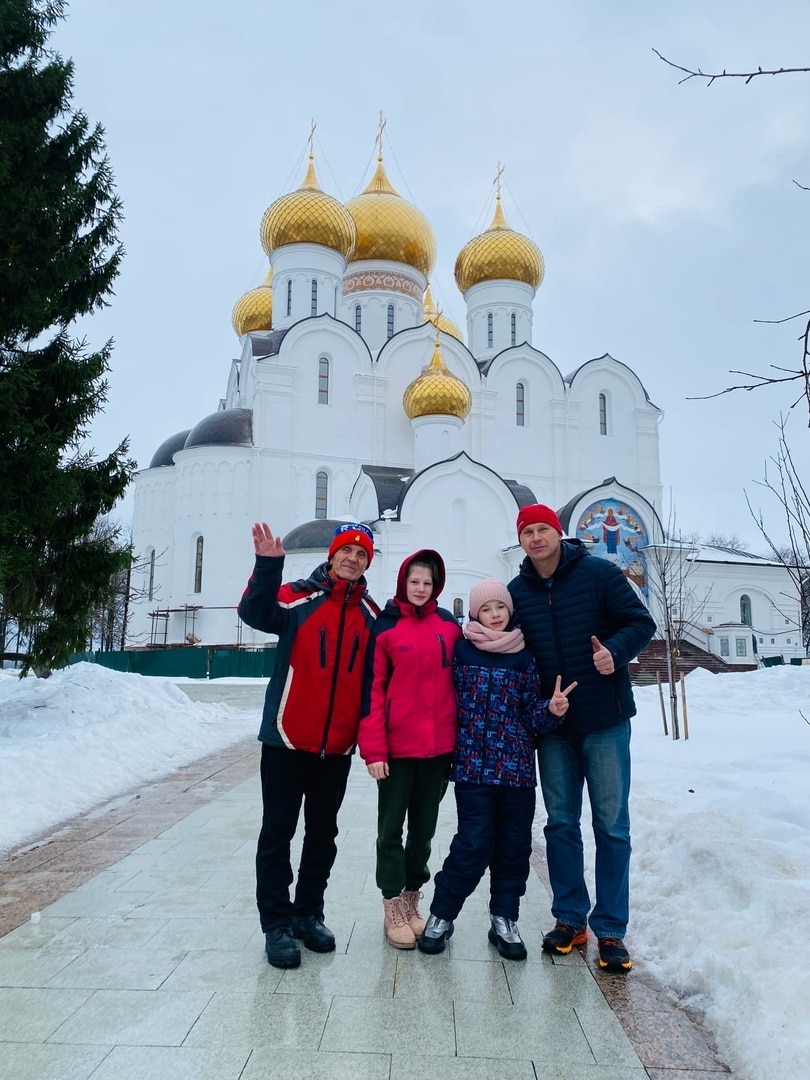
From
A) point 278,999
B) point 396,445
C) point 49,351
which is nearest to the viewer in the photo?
point 278,999

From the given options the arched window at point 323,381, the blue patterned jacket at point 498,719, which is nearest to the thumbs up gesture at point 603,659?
the blue patterned jacket at point 498,719

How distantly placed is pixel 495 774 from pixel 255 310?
3136 cm

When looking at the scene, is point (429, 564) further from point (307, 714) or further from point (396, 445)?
point (396, 445)

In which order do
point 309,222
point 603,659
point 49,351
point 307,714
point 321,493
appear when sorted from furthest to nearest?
point 309,222, point 321,493, point 49,351, point 307,714, point 603,659

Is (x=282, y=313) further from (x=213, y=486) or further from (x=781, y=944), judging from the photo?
(x=781, y=944)

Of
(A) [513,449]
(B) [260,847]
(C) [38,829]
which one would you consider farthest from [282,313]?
(B) [260,847]

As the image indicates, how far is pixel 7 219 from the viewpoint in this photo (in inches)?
304

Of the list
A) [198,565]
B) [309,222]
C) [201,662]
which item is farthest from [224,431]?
[309,222]

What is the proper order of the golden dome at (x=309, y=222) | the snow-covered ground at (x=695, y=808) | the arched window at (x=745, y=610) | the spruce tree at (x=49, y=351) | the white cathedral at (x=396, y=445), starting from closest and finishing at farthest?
the snow-covered ground at (x=695, y=808) → the spruce tree at (x=49, y=351) → the white cathedral at (x=396, y=445) → the arched window at (x=745, y=610) → the golden dome at (x=309, y=222)

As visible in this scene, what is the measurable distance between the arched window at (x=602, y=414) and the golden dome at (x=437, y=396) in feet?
20.8

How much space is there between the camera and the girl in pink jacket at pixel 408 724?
10.7 feet

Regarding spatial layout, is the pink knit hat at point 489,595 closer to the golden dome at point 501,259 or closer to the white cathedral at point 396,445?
the white cathedral at point 396,445

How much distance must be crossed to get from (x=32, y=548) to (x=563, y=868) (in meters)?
6.50

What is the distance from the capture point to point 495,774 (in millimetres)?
3234
